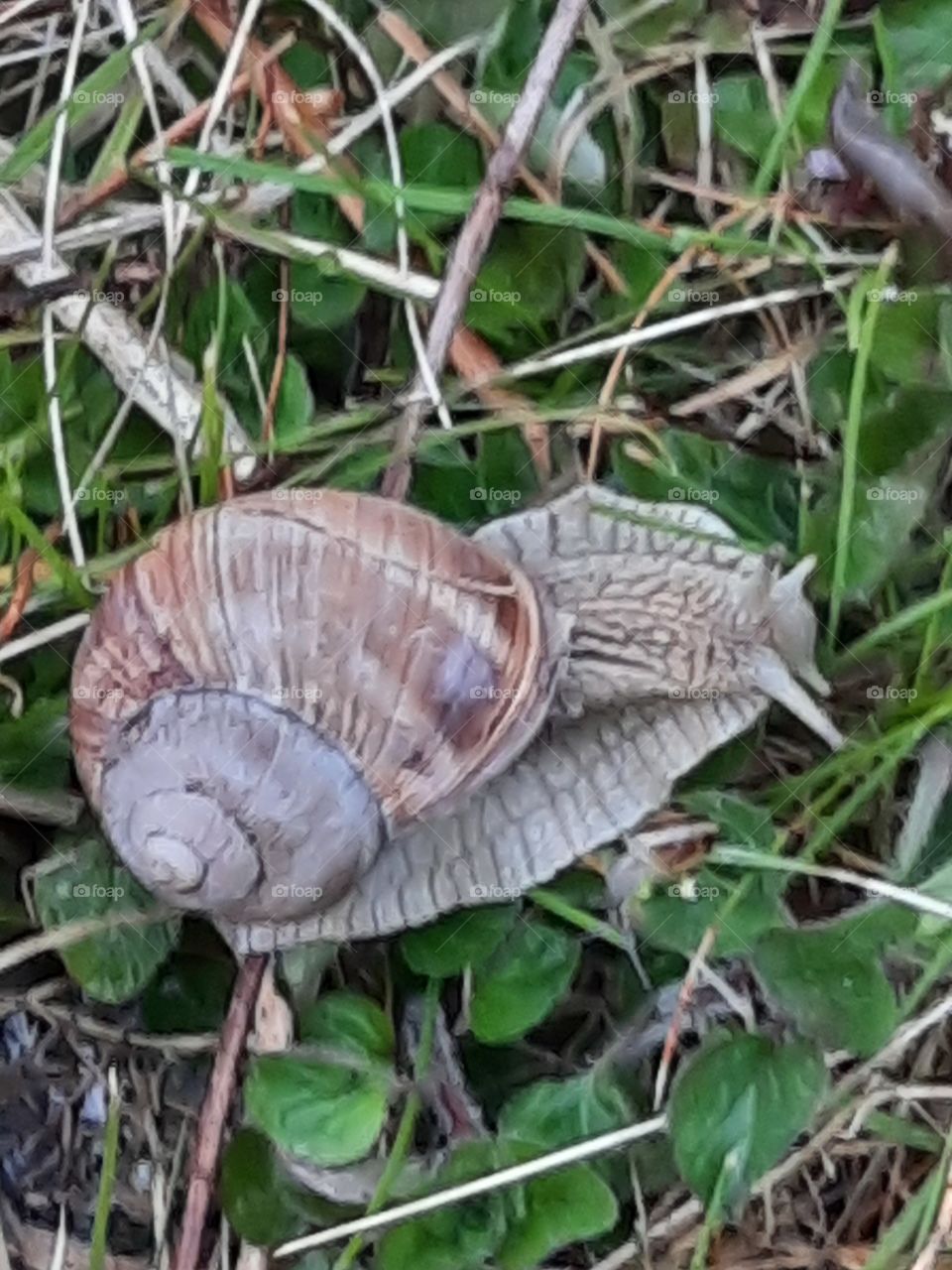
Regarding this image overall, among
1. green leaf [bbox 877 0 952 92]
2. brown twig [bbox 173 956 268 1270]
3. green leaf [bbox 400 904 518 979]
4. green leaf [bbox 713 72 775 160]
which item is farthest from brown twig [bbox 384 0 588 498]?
brown twig [bbox 173 956 268 1270]

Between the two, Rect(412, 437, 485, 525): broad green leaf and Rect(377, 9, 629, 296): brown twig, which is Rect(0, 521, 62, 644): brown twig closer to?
Rect(412, 437, 485, 525): broad green leaf

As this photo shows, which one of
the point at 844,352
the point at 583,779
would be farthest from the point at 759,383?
the point at 583,779

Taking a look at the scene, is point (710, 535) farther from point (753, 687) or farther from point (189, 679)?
point (189, 679)

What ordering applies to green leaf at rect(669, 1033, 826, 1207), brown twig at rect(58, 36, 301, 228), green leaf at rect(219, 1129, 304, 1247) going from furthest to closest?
1. brown twig at rect(58, 36, 301, 228)
2. green leaf at rect(219, 1129, 304, 1247)
3. green leaf at rect(669, 1033, 826, 1207)

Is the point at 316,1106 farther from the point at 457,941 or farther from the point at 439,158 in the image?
the point at 439,158

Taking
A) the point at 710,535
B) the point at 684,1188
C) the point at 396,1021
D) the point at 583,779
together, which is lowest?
the point at 684,1188

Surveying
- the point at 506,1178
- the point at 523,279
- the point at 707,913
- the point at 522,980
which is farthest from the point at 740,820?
the point at 523,279
